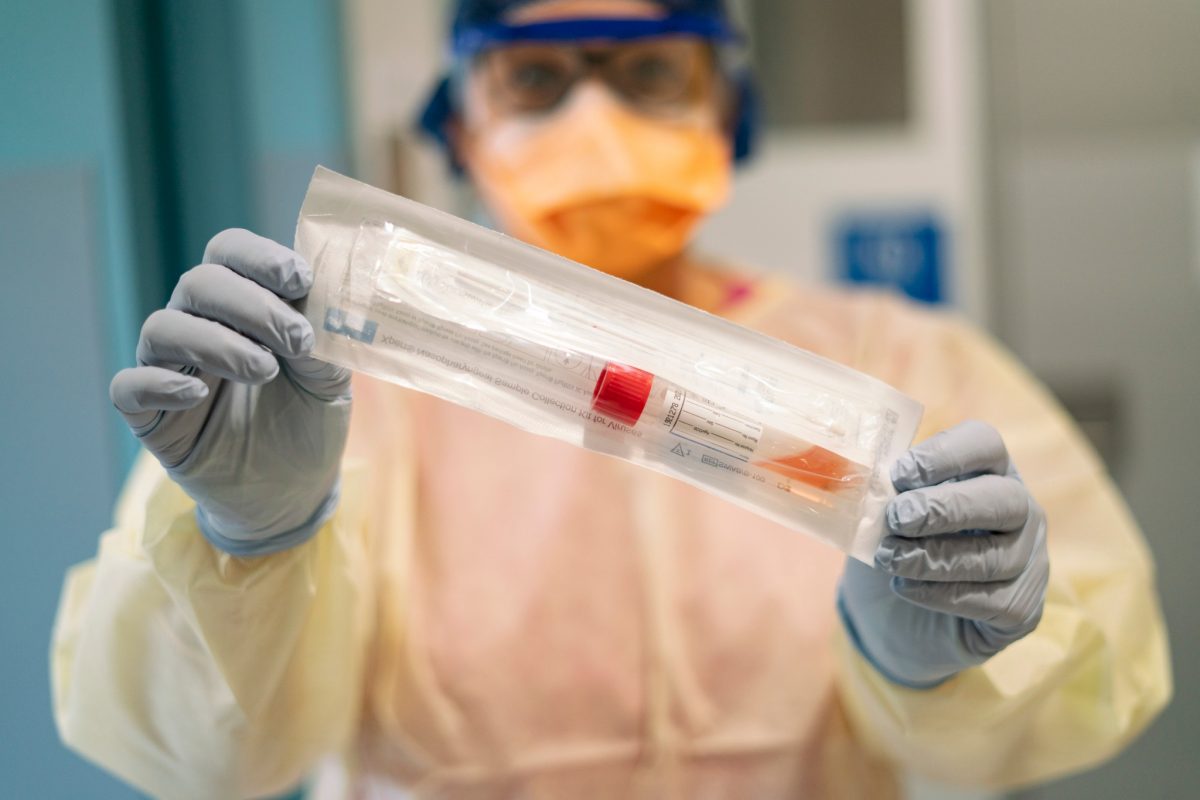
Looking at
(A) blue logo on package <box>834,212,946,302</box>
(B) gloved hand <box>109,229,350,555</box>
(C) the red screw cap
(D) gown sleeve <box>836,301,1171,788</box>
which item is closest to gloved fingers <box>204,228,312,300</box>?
(B) gloved hand <box>109,229,350,555</box>

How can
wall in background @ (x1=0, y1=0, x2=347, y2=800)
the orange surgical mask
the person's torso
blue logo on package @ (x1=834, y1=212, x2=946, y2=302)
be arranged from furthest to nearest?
blue logo on package @ (x1=834, y1=212, x2=946, y2=302)
the orange surgical mask
the person's torso
wall in background @ (x1=0, y1=0, x2=347, y2=800)

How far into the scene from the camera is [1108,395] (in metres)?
1.76

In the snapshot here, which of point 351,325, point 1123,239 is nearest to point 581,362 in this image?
point 351,325

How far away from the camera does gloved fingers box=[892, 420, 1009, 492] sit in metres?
0.63

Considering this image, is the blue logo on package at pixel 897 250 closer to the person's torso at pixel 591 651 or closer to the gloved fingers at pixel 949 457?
the person's torso at pixel 591 651

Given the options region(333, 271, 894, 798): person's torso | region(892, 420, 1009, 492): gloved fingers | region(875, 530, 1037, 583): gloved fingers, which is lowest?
region(333, 271, 894, 798): person's torso

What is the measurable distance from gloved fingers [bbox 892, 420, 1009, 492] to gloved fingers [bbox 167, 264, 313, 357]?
0.39m

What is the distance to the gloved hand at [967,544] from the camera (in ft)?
2.05

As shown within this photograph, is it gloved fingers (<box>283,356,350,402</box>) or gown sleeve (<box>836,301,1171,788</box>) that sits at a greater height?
gloved fingers (<box>283,356,350,402</box>)

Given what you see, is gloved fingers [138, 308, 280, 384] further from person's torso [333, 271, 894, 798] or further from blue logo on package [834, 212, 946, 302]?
blue logo on package [834, 212, 946, 302]

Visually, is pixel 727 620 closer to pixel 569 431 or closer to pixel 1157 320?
pixel 569 431

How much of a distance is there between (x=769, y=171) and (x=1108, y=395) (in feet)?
2.40

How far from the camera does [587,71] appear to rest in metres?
1.08

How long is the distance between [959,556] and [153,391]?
Result: 0.52 metres
